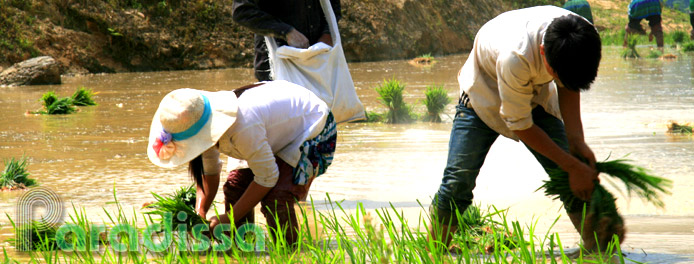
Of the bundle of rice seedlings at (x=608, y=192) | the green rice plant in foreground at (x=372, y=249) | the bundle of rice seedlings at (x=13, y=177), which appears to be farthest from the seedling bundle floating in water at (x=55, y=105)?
the bundle of rice seedlings at (x=608, y=192)

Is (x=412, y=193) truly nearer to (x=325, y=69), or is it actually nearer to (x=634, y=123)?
(x=325, y=69)

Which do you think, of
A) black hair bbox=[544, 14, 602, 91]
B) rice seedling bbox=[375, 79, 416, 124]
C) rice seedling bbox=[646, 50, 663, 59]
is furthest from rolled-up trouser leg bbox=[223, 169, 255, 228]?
rice seedling bbox=[646, 50, 663, 59]

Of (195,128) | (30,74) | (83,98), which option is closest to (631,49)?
(83,98)

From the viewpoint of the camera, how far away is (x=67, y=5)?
12977 millimetres

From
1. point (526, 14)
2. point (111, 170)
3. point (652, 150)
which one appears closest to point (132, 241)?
point (526, 14)

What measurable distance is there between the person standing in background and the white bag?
0.07 meters

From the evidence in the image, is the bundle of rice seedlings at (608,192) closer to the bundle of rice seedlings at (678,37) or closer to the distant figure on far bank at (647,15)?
the distant figure on far bank at (647,15)

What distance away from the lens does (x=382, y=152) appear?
18.7 ft

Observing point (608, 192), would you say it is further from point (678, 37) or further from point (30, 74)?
point (678, 37)

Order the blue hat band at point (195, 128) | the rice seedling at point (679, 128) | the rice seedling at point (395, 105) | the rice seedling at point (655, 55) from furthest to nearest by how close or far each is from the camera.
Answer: the rice seedling at point (655, 55) < the rice seedling at point (395, 105) < the rice seedling at point (679, 128) < the blue hat band at point (195, 128)

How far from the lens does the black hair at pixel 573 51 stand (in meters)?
2.49

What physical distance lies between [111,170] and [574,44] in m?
3.46

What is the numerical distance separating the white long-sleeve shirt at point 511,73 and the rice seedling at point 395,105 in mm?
4075

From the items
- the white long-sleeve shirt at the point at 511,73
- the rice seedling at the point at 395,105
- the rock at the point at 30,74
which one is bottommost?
the rock at the point at 30,74
